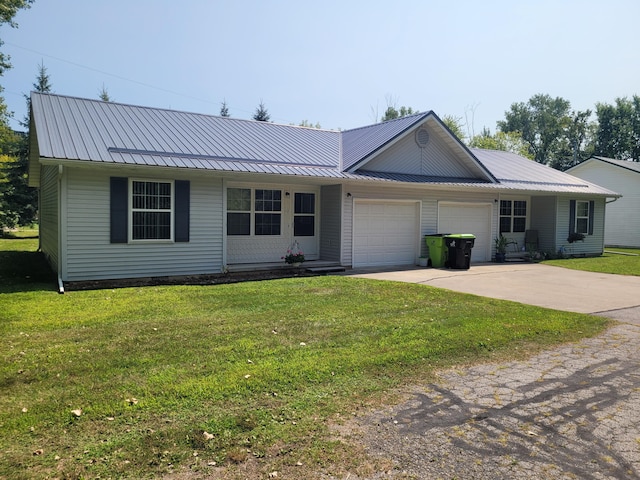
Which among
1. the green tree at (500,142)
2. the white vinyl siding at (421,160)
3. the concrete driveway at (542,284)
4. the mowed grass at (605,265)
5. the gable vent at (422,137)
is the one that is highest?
the green tree at (500,142)

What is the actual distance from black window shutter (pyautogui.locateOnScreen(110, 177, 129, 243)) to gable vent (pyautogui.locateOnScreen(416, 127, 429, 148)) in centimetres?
952

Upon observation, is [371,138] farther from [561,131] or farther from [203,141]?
[561,131]

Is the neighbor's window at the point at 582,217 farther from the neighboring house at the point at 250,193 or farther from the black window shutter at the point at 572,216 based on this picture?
the neighboring house at the point at 250,193

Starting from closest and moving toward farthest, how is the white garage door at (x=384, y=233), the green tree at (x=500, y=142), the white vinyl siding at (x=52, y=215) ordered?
the white vinyl siding at (x=52, y=215) < the white garage door at (x=384, y=233) < the green tree at (x=500, y=142)

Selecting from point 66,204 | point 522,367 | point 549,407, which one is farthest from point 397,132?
point 549,407

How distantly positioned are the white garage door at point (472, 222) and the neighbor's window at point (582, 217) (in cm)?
575

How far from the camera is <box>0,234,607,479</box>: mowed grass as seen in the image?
340 cm

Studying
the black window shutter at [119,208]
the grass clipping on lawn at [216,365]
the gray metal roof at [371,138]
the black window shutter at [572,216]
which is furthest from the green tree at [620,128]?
the black window shutter at [119,208]

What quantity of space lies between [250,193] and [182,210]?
261 centimetres

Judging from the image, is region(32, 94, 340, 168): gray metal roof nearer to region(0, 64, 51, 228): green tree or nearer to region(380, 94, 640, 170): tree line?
region(0, 64, 51, 228): green tree

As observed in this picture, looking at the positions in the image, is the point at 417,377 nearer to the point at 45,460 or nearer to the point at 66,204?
the point at 45,460

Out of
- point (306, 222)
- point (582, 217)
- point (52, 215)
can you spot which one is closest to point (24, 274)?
point (52, 215)

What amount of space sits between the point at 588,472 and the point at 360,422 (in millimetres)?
1656

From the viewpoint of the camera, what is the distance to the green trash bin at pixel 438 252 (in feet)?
50.0
